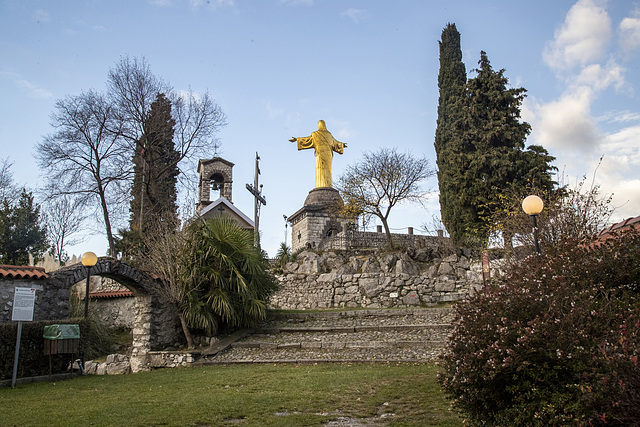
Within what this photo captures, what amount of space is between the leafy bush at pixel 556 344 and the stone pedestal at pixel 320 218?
20.3m

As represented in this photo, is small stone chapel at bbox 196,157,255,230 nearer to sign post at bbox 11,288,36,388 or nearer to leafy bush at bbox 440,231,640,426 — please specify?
sign post at bbox 11,288,36,388

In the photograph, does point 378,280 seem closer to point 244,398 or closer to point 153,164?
point 153,164

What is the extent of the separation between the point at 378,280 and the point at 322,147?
11.5 m

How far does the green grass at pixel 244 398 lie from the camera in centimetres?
618

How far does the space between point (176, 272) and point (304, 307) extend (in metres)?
7.28

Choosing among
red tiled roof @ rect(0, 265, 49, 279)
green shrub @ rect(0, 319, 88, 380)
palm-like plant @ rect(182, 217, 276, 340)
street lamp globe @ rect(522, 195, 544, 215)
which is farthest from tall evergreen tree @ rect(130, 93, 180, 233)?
street lamp globe @ rect(522, 195, 544, 215)

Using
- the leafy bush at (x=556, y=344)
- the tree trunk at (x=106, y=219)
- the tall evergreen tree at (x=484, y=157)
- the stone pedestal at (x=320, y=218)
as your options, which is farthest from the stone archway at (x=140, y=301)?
the stone pedestal at (x=320, y=218)

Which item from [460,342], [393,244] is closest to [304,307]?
[393,244]

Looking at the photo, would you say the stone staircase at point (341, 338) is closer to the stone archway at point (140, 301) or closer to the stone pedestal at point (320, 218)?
the stone archway at point (140, 301)

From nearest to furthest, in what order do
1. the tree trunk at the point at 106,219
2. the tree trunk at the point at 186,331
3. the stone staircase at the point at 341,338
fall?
the stone staircase at the point at 341,338 < the tree trunk at the point at 186,331 < the tree trunk at the point at 106,219

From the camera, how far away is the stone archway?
11954 mm

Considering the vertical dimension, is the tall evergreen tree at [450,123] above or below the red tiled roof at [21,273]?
above

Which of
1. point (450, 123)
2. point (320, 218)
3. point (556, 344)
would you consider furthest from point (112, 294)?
point (450, 123)

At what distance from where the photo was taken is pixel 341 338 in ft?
43.1
